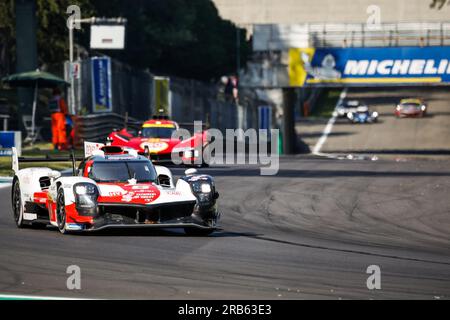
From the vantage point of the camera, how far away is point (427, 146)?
5609 cm

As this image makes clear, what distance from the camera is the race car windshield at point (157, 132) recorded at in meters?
32.3

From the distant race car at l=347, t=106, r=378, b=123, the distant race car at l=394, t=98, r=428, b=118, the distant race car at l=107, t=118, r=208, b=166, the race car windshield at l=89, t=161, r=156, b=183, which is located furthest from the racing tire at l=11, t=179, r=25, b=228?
the distant race car at l=394, t=98, r=428, b=118

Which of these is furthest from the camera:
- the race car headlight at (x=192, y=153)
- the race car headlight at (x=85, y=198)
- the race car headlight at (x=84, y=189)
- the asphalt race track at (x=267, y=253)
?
the race car headlight at (x=192, y=153)

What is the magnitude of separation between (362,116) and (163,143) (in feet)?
137

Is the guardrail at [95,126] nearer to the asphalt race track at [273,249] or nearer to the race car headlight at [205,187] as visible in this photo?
the asphalt race track at [273,249]

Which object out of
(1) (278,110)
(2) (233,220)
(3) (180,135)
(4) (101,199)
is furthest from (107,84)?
(1) (278,110)

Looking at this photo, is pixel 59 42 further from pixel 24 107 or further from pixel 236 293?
pixel 236 293

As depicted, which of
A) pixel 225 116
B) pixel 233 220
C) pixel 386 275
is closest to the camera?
pixel 386 275

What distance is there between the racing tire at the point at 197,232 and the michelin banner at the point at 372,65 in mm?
29890

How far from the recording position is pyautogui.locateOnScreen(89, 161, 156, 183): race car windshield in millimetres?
15906

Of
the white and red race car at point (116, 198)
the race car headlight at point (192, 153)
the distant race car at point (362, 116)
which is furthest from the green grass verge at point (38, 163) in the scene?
the distant race car at point (362, 116)

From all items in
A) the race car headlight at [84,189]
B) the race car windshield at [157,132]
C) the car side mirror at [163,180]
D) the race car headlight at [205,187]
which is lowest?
the race car windshield at [157,132]

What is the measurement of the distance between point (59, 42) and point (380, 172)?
31012 mm

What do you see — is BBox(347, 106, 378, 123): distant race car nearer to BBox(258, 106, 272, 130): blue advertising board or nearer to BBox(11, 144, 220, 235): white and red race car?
BBox(258, 106, 272, 130): blue advertising board
